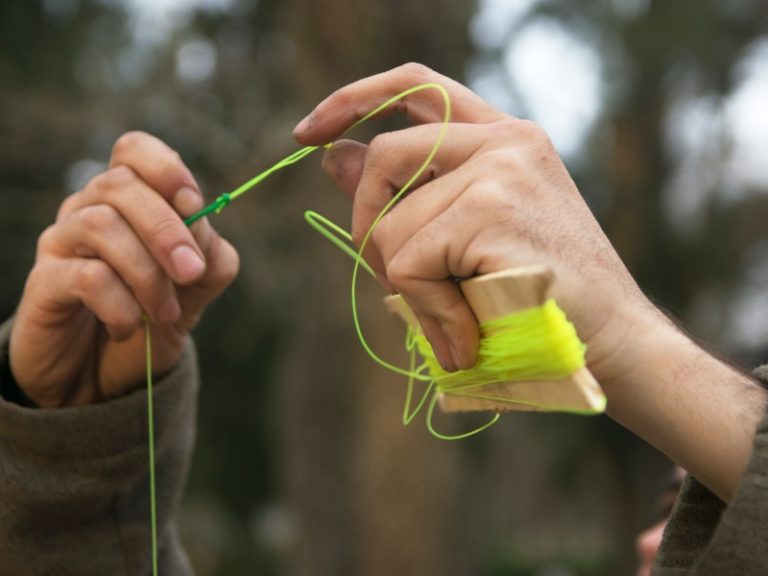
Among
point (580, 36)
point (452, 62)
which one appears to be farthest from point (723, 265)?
point (452, 62)

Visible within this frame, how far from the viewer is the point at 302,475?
6488mm

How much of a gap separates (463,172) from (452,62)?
3.77m

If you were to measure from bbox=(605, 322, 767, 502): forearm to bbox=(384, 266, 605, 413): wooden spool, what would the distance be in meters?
0.07

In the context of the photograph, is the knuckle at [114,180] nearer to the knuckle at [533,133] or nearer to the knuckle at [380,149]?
the knuckle at [380,149]

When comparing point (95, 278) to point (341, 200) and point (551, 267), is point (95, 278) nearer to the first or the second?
point (551, 267)

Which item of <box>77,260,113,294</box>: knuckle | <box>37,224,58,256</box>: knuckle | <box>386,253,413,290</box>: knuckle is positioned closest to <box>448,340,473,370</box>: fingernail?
<box>386,253,413,290</box>: knuckle

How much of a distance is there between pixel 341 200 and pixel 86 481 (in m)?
3.70

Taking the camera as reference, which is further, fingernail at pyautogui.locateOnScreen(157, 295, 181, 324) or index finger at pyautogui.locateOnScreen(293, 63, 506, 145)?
fingernail at pyautogui.locateOnScreen(157, 295, 181, 324)

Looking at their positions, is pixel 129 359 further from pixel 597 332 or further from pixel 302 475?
pixel 302 475

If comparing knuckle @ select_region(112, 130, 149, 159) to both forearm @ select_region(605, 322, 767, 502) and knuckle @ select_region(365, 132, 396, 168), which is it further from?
forearm @ select_region(605, 322, 767, 502)

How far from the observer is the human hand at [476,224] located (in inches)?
39.7

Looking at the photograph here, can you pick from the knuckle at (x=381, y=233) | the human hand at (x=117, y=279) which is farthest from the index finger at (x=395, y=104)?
the human hand at (x=117, y=279)

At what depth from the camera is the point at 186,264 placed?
1283mm

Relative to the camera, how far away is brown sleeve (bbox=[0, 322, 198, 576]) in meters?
1.35
